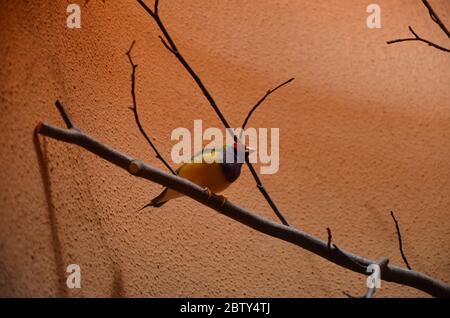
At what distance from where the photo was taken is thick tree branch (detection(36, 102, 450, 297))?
685 millimetres

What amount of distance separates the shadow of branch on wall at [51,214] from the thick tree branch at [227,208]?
0.12 m

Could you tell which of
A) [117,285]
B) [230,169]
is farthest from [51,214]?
[230,169]

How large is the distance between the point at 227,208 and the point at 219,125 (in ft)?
1.62

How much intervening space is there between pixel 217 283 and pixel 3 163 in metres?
0.53

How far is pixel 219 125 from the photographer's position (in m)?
1.20

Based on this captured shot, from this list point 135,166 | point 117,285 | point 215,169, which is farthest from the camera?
point 117,285

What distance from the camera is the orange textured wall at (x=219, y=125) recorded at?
2.67ft

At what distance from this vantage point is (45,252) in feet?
2.63

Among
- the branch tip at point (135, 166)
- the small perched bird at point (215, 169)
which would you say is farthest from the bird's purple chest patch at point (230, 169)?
the branch tip at point (135, 166)

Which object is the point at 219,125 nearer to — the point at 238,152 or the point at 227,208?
the point at 238,152

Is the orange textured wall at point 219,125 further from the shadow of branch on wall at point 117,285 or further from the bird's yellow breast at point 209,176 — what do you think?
the bird's yellow breast at point 209,176

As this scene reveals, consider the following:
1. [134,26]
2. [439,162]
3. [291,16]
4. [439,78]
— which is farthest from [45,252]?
[439,78]

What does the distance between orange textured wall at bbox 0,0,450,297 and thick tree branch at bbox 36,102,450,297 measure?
137 mm
